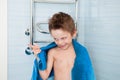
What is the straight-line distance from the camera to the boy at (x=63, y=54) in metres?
1.31

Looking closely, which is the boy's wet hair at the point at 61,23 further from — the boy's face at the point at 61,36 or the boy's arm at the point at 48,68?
the boy's arm at the point at 48,68

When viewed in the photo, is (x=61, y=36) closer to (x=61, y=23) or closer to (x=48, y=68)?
(x=61, y=23)

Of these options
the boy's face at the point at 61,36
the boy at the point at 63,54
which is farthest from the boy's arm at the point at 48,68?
the boy's face at the point at 61,36

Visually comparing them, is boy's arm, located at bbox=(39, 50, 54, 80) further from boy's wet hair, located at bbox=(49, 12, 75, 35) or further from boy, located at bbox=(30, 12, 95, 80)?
boy's wet hair, located at bbox=(49, 12, 75, 35)

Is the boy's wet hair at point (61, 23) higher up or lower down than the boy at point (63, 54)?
higher up

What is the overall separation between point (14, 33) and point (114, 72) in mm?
816

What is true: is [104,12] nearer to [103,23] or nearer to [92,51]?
[103,23]

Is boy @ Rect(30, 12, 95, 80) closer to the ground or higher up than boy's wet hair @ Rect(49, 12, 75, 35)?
closer to the ground

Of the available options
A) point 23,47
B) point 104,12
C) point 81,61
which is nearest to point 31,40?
point 23,47

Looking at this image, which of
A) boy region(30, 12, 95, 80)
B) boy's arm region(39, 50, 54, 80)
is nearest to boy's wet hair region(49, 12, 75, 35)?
boy region(30, 12, 95, 80)

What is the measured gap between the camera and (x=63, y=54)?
1.47 m

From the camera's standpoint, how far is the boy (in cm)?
131

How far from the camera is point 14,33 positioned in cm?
171

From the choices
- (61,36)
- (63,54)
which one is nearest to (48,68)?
(63,54)
